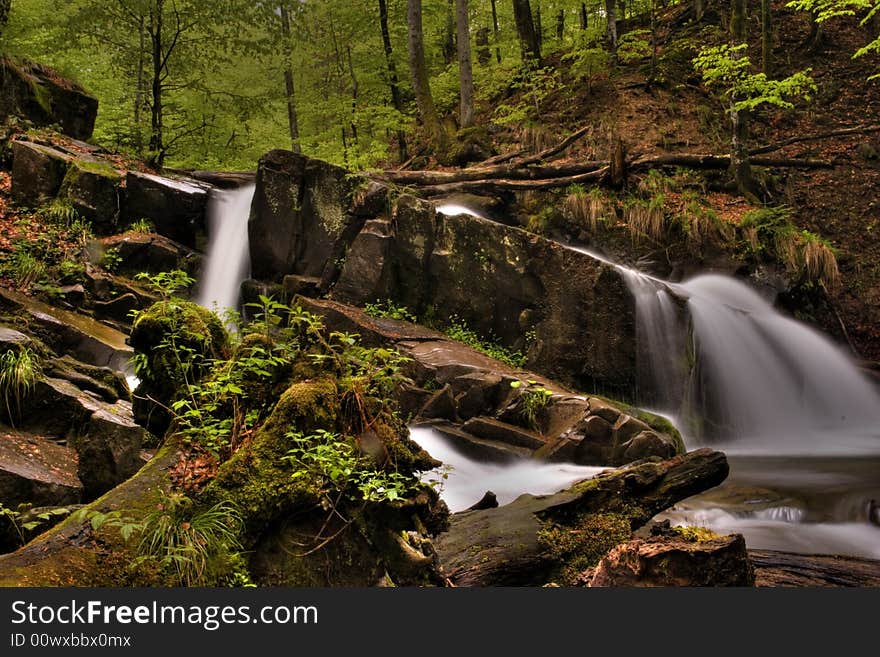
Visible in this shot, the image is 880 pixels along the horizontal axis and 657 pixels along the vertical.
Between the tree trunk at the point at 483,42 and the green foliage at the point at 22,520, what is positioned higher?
the tree trunk at the point at 483,42

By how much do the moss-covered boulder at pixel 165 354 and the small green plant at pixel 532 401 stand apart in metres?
5.46

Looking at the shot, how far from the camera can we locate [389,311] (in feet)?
36.3

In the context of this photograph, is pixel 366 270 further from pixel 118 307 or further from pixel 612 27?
pixel 612 27

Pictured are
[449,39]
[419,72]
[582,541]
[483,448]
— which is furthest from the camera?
[449,39]

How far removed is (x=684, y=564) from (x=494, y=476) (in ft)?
15.7

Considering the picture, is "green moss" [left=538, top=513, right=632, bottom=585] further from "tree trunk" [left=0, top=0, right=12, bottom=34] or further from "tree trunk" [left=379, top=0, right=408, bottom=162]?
"tree trunk" [left=379, top=0, right=408, bottom=162]

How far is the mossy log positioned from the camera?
4.21m

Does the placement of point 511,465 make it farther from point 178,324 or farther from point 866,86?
point 866,86

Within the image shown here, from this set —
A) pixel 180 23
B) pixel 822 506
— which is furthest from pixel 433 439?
pixel 180 23

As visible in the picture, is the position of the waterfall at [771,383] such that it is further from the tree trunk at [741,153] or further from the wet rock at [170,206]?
the wet rock at [170,206]

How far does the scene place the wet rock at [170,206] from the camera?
36.7ft

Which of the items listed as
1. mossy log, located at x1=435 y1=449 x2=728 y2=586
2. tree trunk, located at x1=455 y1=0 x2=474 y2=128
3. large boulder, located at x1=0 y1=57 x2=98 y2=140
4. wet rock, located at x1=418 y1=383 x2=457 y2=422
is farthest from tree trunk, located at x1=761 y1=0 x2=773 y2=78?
large boulder, located at x1=0 y1=57 x2=98 y2=140

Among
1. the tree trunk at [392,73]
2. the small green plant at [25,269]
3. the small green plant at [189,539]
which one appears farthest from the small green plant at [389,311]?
the tree trunk at [392,73]

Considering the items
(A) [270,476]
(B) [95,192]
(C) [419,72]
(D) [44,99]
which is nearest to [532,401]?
(A) [270,476]
